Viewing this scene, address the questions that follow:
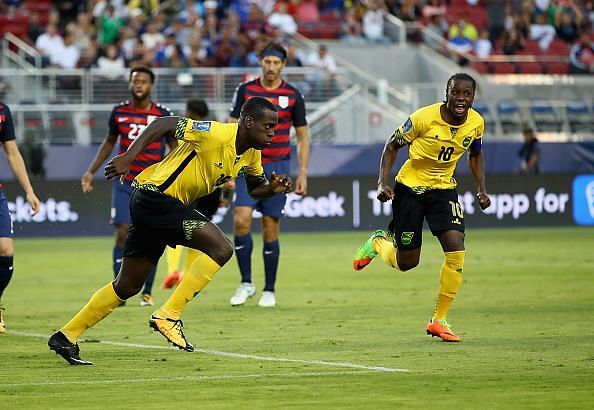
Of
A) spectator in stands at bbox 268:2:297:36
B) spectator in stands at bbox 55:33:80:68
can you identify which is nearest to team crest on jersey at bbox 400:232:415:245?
spectator in stands at bbox 55:33:80:68

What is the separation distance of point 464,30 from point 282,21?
5523mm

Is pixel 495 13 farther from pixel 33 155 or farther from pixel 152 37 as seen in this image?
pixel 33 155

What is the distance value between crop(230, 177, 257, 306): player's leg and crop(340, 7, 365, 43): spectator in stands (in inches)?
769

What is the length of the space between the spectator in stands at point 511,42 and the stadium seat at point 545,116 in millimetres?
3867

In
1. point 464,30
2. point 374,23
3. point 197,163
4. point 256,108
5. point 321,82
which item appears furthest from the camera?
point 464,30

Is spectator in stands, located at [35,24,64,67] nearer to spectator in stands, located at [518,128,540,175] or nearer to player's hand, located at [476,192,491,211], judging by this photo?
spectator in stands, located at [518,128,540,175]

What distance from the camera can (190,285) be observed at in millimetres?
10078

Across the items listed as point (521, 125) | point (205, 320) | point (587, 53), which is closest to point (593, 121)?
point (521, 125)

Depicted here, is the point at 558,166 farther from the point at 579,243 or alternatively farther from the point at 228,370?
the point at 228,370

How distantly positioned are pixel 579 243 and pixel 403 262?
40.3ft

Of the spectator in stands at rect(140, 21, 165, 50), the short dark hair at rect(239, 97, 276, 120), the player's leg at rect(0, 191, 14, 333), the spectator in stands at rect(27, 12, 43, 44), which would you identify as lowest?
the spectator in stands at rect(140, 21, 165, 50)

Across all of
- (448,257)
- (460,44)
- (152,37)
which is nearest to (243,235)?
(448,257)

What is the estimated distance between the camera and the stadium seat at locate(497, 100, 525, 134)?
31.2 meters

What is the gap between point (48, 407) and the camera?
7922mm
